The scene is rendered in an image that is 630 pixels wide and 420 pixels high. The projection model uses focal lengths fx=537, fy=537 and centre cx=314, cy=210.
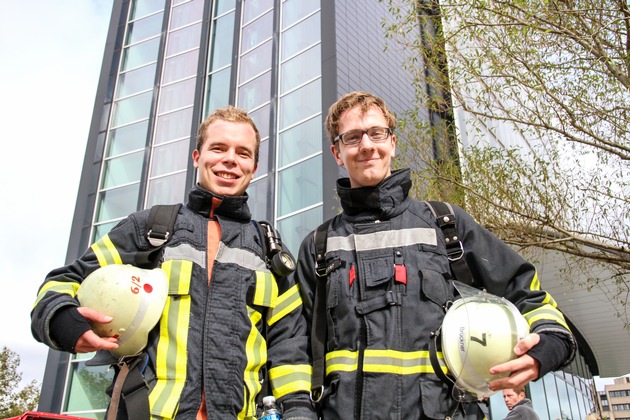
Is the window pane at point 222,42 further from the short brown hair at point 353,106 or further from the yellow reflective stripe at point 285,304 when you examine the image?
the yellow reflective stripe at point 285,304

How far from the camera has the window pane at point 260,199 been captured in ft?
46.6

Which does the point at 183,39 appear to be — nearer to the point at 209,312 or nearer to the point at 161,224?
the point at 161,224

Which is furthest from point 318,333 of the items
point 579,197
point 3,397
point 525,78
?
point 3,397

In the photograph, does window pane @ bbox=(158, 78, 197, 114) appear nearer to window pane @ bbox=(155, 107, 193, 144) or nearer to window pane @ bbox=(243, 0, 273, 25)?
window pane @ bbox=(155, 107, 193, 144)

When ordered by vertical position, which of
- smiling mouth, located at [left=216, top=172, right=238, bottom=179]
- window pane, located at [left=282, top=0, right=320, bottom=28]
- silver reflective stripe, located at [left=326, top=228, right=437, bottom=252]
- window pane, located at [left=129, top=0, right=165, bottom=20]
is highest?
window pane, located at [left=129, top=0, right=165, bottom=20]

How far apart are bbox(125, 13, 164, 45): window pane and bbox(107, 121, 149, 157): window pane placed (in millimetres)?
3688

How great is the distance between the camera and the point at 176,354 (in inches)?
85.0

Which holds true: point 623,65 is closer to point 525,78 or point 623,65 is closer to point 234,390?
point 525,78

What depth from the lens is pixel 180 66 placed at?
1861 cm

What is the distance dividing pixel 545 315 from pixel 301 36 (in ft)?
46.4

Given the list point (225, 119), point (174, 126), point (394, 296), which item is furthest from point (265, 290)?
point (174, 126)

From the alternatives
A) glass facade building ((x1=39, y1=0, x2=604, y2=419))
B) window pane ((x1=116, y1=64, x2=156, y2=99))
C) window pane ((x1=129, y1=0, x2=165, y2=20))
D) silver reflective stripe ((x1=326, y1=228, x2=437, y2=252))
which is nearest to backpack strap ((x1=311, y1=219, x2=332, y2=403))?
silver reflective stripe ((x1=326, y1=228, x2=437, y2=252))

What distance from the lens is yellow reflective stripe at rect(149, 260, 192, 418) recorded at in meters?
2.05

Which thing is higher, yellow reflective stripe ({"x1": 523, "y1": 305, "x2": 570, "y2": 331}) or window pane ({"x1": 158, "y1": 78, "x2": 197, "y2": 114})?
window pane ({"x1": 158, "y1": 78, "x2": 197, "y2": 114})
